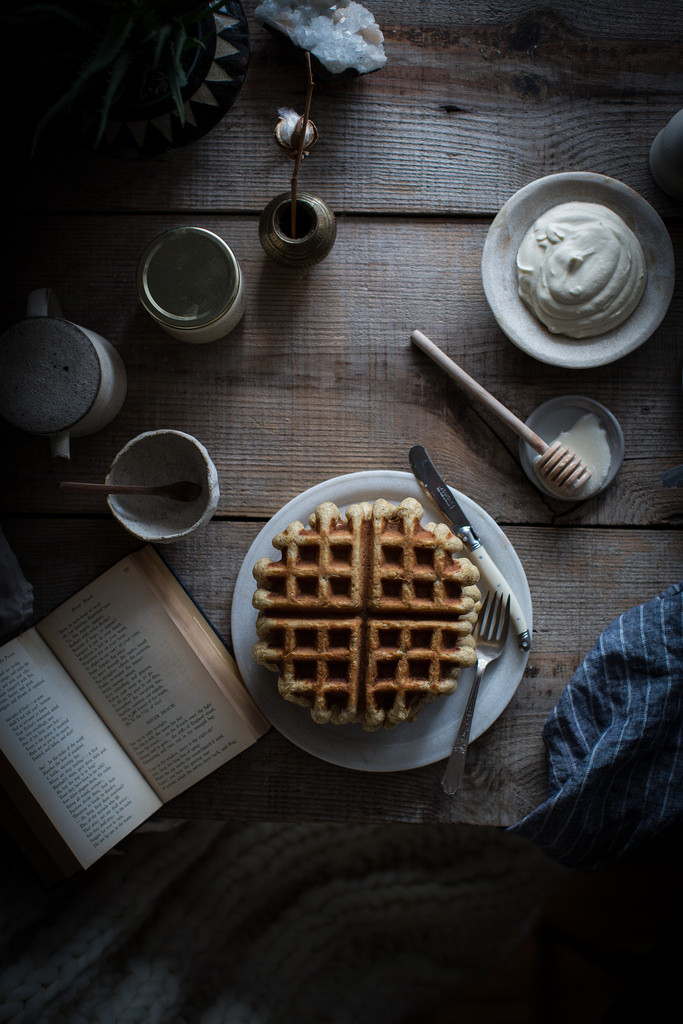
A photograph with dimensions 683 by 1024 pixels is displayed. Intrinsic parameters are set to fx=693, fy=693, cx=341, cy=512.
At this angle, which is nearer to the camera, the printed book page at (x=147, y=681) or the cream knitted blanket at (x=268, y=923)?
the printed book page at (x=147, y=681)

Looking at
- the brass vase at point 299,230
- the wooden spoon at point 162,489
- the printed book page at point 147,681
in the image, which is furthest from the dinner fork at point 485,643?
the brass vase at point 299,230

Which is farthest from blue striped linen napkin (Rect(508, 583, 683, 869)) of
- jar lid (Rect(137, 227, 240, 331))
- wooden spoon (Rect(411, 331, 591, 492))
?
jar lid (Rect(137, 227, 240, 331))

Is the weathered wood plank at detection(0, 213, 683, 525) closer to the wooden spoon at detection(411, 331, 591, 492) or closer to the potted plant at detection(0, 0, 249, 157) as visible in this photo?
the wooden spoon at detection(411, 331, 591, 492)

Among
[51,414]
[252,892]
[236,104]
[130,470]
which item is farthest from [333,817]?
[236,104]

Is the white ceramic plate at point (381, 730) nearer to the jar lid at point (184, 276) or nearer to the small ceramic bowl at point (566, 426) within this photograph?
the small ceramic bowl at point (566, 426)

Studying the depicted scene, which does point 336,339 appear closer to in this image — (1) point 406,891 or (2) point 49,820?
(2) point 49,820
